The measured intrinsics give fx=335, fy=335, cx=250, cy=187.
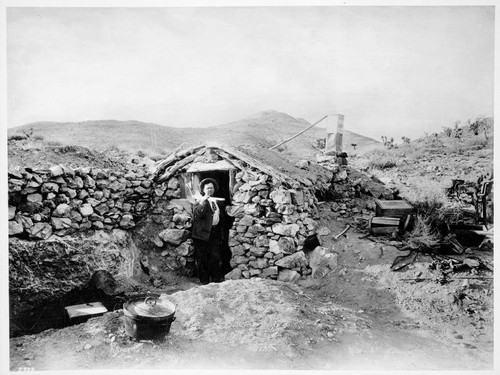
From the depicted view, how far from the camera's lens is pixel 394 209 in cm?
513

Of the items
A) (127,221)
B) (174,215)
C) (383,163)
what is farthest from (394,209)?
(127,221)

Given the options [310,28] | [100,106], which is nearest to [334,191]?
[310,28]

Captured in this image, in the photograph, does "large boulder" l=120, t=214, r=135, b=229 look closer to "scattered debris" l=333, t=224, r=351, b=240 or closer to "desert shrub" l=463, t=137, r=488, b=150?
"scattered debris" l=333, t=224, r=351, b=240

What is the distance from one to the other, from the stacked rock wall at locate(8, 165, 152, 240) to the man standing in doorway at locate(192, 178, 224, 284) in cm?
95

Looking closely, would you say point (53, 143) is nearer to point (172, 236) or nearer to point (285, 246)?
point (172, 236)

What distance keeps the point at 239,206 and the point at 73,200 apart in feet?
7.62

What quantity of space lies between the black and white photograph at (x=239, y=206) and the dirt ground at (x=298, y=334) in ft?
0.06

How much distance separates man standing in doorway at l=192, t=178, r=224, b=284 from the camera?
16.6 feet

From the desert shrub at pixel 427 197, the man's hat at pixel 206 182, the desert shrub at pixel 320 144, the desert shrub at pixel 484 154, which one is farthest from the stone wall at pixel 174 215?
the desert shrub at pixel 320 144

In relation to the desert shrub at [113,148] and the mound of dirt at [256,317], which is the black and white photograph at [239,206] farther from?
the desert shrub at [113,148]

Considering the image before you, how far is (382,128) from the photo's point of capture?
4805 millimetres

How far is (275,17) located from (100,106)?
256 cm

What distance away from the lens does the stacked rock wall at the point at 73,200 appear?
4035 millimetres

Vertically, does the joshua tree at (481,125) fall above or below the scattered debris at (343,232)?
above
